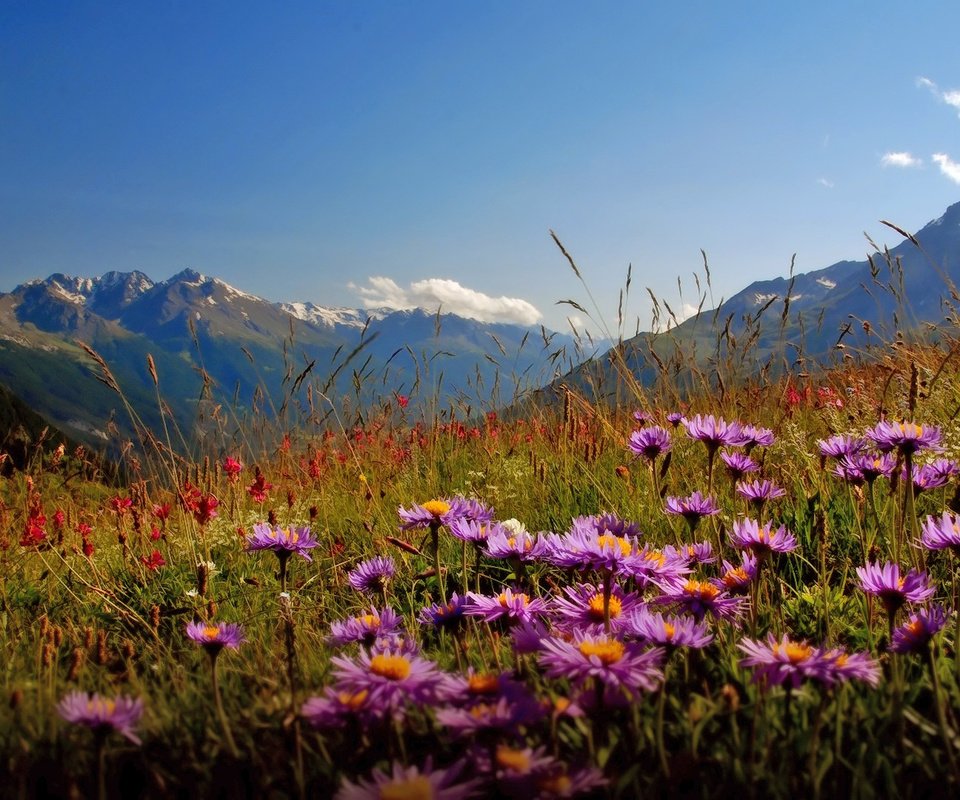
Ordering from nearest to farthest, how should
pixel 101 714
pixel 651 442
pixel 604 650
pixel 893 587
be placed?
pixel 101 714 < pixel 604 650 < pixel 893 587 < pixel 651 442

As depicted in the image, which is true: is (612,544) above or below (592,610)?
above

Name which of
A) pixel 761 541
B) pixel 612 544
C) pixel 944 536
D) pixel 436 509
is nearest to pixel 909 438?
pixel 944 536

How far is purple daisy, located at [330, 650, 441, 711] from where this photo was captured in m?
0.94

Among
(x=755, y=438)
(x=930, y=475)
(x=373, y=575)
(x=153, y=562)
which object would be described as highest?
(x=755, y=438)

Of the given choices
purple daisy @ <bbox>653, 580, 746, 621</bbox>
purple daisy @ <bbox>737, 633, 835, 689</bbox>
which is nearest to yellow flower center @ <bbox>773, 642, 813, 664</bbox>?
purple daisy @ <bbox>737, 633, 835, 689</bbox>

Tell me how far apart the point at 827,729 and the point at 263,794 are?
91 cm

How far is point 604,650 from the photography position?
41.1 inches

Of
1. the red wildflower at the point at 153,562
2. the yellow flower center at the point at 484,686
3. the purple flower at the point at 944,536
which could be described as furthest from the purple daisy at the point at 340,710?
the red wildflower at the point at 153,562

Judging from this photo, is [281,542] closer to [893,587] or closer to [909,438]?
[893,587]

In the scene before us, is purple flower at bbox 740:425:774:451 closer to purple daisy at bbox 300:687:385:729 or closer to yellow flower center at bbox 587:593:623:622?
yellow flower center at bbox 587:593:623:622

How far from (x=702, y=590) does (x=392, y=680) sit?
82 cm

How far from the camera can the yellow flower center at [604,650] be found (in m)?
1.02

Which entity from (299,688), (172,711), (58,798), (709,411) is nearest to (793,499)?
(709,411)

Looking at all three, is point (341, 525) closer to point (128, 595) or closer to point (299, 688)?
point (128, 595)
